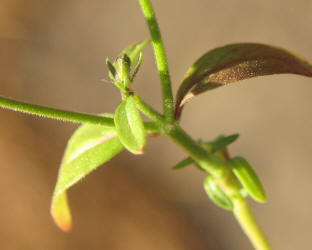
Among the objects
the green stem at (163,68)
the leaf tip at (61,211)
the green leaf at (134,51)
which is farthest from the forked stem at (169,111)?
the leaf tip at (61,211)

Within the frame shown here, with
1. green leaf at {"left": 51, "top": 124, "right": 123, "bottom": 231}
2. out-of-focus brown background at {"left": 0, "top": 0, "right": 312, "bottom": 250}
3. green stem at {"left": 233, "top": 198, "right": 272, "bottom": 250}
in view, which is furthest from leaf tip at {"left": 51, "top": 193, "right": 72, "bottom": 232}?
out-of-focus brown background at {"left": 0, "top": 0, "right": 312, "bottom": 250}

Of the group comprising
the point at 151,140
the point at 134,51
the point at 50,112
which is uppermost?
the point at 151,140

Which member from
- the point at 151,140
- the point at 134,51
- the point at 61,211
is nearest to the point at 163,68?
the point at 134,51

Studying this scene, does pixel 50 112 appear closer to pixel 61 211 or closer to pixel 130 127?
pixel 130 127

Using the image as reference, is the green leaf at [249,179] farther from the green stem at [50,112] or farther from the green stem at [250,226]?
the green stem at [50,112]

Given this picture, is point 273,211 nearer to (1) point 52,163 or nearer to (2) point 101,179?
(2) point 101,179
